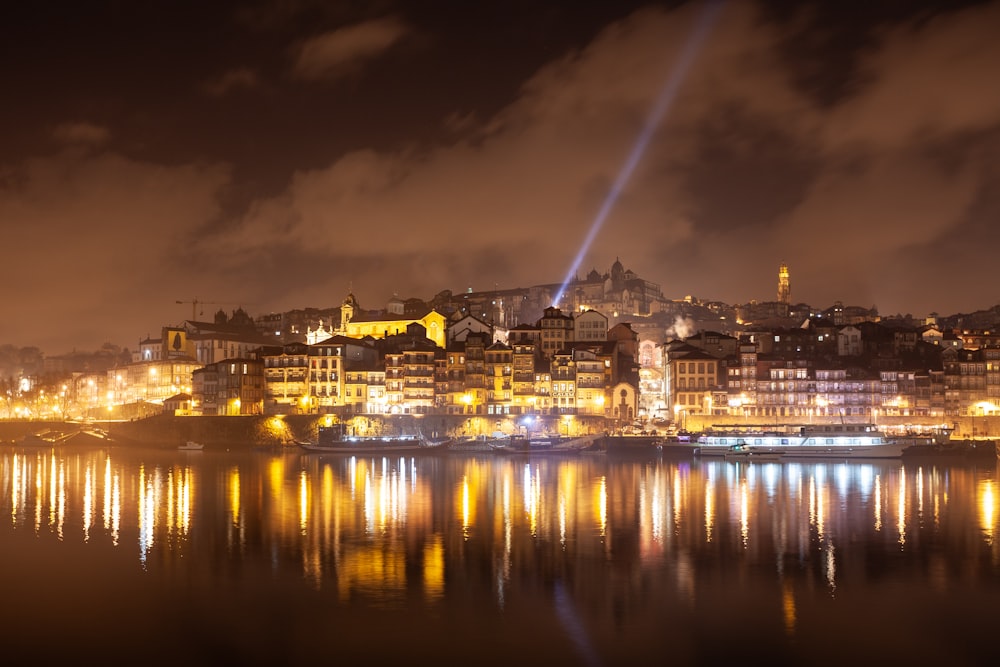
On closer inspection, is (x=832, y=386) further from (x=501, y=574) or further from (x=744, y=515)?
(x=501, y=574)

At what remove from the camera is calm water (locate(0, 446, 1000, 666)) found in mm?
16922

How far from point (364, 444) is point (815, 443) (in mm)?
30882

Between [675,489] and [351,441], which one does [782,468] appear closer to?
[675,489]

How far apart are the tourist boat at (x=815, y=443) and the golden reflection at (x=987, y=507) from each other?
543 inches

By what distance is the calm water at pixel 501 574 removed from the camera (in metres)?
16.9

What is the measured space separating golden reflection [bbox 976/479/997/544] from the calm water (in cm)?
20

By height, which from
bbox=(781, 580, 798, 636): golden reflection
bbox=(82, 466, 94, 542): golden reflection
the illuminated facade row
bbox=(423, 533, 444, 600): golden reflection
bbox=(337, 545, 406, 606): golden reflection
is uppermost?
the illuminated facade row

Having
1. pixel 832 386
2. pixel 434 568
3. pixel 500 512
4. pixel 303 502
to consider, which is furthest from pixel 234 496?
pixel 832 386

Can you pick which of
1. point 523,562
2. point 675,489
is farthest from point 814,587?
point 675,489

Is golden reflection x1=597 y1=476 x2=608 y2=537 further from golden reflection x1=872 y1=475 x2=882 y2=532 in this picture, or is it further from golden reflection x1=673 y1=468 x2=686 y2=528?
golden reflection x1=872 y1=475 x2=882 y2=532

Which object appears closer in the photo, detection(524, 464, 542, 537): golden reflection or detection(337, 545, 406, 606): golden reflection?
detection(337, 545, 406, 606): golden reflection

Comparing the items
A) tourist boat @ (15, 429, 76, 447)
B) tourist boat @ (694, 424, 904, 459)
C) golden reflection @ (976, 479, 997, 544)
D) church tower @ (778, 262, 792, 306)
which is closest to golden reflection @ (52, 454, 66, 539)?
tourist boat @ (15, 429, 76, 447)

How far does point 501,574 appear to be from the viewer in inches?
880

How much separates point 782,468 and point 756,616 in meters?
35.9
